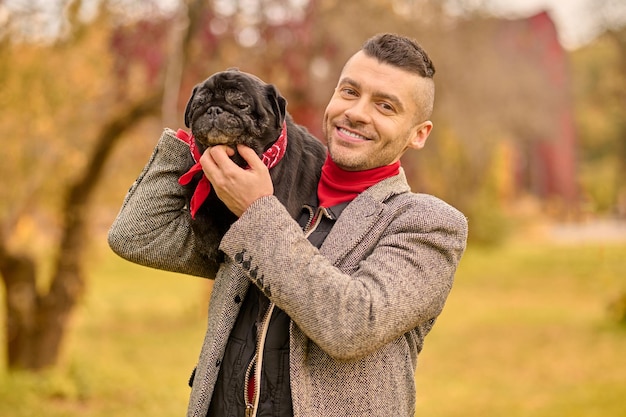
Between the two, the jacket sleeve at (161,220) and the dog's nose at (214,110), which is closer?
the dog's nose at (214,110)

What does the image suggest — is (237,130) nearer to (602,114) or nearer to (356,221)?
(356,221)

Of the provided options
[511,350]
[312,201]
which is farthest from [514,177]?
[312,201]

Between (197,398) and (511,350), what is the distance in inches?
344

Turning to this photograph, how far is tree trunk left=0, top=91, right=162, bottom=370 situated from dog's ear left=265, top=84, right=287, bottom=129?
5.30m

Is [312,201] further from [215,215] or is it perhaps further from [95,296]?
[95,296]

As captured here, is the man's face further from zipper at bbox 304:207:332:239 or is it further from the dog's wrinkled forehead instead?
the dog's wrinkled forehead

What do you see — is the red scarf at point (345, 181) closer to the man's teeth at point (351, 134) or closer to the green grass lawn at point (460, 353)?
the man's teeth at point (351, 134)

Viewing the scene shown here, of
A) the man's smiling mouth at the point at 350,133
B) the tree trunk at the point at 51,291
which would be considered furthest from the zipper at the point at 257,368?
the tree trunk at the point at 51,291

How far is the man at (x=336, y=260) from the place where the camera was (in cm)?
196

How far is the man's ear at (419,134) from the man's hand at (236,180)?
51 centimetres

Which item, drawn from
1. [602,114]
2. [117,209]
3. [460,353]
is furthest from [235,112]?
[602,114]

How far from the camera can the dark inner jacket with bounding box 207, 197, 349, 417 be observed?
2105 millimetres

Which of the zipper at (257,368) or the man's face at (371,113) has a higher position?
the man's face at (371,113)

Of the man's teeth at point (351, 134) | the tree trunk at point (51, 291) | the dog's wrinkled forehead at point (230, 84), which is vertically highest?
the tree trunk at point (51, 291)
